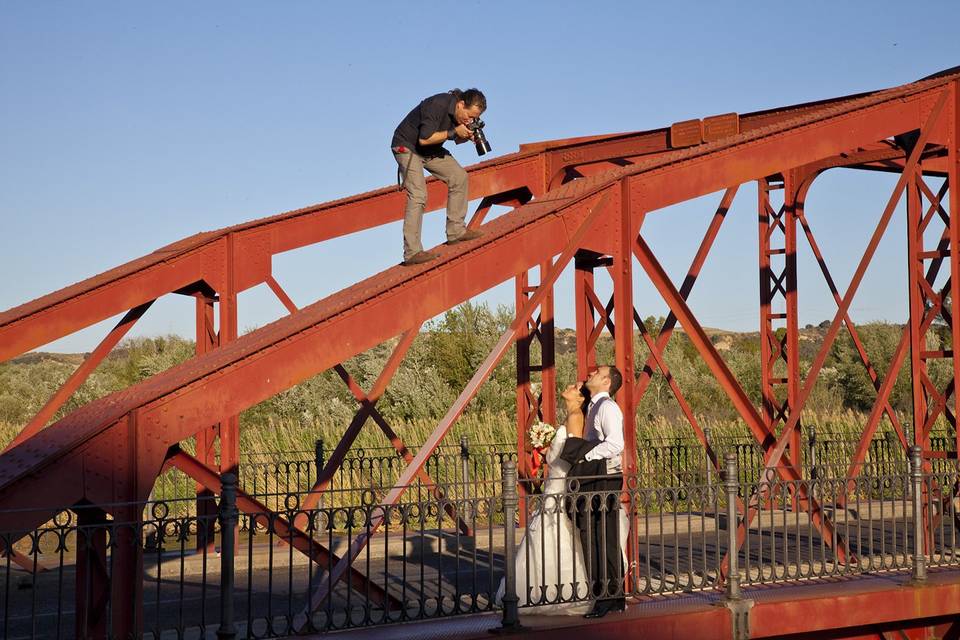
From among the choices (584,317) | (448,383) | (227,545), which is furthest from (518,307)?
(448,383)

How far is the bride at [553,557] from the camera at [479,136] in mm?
2260

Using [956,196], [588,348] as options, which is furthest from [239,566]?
[956,196]

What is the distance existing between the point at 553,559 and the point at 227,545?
2908mm

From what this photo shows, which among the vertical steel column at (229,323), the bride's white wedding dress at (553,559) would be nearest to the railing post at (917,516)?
the bride's white wedding dress at (553,559)

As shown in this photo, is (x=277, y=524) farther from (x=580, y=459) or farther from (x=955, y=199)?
(x=955, y=199)

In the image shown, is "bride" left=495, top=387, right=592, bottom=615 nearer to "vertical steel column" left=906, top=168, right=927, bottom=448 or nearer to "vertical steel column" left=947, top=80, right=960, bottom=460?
"vertical steel column" left=906, top=168, right=927, bottom=448

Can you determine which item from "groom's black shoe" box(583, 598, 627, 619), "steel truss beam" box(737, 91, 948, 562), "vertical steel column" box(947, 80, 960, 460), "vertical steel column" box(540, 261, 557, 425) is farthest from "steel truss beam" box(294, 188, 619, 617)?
"vertical steel column" box(947, 80, 960, 460)

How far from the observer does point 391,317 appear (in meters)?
10.2

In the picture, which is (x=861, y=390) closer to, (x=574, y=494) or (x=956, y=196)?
(x=956, y=196)

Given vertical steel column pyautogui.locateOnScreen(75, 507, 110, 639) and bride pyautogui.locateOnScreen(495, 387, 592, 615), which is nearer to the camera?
vertical steel column pyautogui.locateOnScreen(75, 507, 110, 639)

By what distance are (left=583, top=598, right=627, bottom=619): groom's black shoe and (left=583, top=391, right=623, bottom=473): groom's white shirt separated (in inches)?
42.7

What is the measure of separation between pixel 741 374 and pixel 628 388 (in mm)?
34443

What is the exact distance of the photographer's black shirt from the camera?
11.1 meters

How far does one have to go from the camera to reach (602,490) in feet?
34.1
